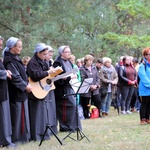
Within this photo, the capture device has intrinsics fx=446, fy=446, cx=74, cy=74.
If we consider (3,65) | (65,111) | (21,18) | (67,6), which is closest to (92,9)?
(67,6)

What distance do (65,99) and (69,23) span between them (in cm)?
1226

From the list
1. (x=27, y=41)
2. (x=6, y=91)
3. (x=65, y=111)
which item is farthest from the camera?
(x=27, y=41)

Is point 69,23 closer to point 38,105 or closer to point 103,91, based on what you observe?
point 103,91

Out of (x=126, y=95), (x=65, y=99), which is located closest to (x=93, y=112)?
(x=126, y=95)

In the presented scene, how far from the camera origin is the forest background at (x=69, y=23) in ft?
58.3

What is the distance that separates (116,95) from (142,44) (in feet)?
26.6

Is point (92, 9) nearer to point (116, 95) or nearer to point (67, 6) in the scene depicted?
point (67, 6)

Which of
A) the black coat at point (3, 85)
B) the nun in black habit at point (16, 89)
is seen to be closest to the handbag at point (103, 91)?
the nun in black habit at point (16, 89)

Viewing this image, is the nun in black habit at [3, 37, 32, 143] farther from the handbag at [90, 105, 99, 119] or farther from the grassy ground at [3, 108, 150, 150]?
the handbag at [90, 105, 99, 119]

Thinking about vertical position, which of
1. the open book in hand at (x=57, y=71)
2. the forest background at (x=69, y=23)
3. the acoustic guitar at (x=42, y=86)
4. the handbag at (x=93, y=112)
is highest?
the forest background at (x=69, y=23)

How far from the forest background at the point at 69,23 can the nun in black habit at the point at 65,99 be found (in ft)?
23.0

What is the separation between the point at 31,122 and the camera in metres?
9.01

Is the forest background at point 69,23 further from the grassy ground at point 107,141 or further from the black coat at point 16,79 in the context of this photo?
the black coat at point 16,79

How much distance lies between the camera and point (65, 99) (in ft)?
33.1
